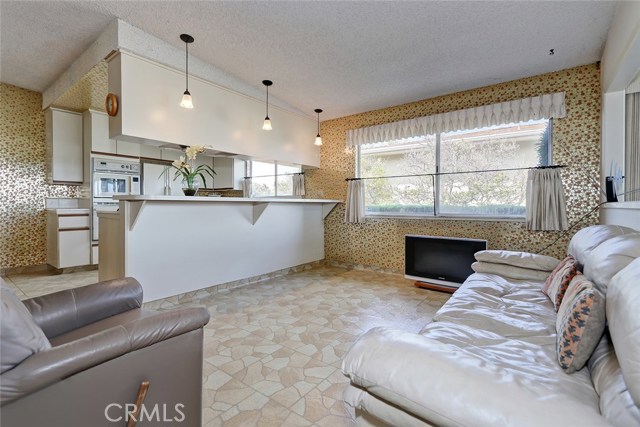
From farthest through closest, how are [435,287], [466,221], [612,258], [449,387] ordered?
[466,221], [435,287], [612,258], [449,387]

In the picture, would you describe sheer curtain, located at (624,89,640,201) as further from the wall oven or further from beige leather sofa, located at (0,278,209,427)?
the wall oven

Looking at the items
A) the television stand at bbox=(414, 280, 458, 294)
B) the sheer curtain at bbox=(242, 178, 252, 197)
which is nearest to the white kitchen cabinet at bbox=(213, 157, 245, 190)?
the sheer curtain at bbox=(242, 178, 252, 197)

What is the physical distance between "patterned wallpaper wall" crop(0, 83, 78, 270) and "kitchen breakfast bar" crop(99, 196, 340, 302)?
7.67 feet

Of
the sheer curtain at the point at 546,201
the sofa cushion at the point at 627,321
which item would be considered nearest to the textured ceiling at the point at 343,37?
the sheer curtain at the point at 546,201

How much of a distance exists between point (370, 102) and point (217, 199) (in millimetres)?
2621

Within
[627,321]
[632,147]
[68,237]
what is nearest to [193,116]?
[68,237]

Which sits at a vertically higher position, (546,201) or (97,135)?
(97,135)

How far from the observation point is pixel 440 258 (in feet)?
12.1

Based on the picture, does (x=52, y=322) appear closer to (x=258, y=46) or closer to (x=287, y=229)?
(x=258, y=46)

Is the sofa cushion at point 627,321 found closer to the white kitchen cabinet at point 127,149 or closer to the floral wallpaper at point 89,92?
the floral wallpaper at point 89,92

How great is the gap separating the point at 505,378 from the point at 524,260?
2.09 m

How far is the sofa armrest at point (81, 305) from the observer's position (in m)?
1.31

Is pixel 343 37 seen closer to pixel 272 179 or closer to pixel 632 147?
pixel 632 147
